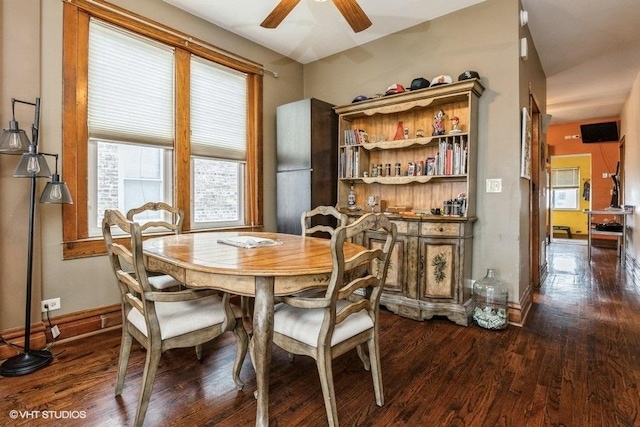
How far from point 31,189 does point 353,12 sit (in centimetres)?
242

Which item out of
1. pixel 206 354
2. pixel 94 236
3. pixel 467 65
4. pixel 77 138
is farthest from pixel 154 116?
pixel 467 65

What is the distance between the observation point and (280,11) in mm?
2393

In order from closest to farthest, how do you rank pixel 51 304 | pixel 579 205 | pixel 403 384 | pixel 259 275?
1. pixel 259 275
2. pixel 403 384
3. pixel 51 304
4. pixel 579 205

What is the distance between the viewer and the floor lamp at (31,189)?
80.3 inches

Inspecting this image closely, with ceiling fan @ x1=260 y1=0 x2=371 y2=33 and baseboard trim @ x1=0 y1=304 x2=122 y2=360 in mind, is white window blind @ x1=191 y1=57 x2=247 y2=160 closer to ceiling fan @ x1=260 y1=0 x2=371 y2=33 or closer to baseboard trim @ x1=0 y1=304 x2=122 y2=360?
ceiling fan @ x1=260 y1=0 x2=371 y2=33

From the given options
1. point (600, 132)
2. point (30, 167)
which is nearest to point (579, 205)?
point (600, 132)

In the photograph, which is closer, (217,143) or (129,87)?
(129,87)

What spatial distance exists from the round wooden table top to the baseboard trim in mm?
982

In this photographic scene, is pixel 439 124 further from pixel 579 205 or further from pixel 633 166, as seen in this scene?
pixel 579 205

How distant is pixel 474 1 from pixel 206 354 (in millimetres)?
3647

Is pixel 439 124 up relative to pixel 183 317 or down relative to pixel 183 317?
up

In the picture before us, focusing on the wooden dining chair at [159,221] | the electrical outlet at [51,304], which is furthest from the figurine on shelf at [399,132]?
the electrical outlet at [51,304]

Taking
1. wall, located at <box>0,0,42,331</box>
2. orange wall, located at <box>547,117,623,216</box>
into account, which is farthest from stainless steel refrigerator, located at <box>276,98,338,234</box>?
orange wall, located at <box>547,117,623,216</box>

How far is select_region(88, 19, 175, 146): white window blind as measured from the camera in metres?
2.67
